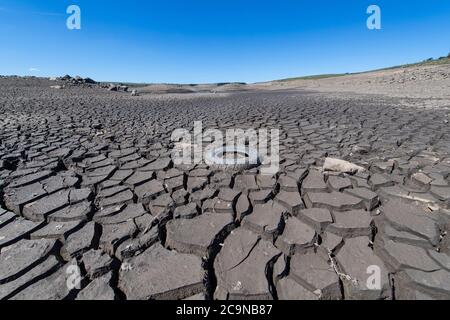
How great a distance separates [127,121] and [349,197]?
537 centimetres

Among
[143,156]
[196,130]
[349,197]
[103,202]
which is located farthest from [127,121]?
[349,197]

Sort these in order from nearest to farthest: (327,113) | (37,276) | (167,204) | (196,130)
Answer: (37,276)
(167,204)
(196,130)
(327,113)

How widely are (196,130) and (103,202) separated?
3117 mm

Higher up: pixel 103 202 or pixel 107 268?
pixel 103 202

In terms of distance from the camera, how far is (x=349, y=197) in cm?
218

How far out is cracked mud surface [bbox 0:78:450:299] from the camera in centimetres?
136

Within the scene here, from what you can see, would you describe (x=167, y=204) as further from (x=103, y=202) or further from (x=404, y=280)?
(x=404, y=280)

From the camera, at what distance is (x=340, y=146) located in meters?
3.65

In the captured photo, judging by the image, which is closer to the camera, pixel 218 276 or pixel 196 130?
pixel 218 276

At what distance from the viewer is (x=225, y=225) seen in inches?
73.8

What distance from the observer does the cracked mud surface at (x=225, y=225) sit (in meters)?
1.36
